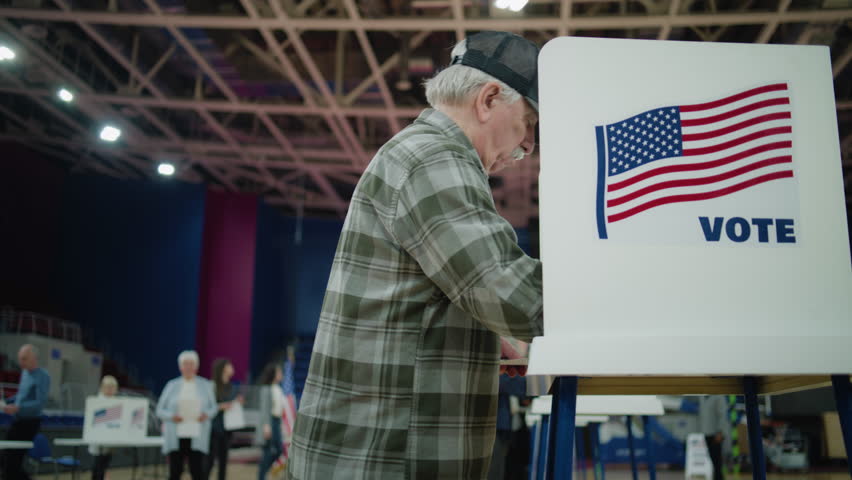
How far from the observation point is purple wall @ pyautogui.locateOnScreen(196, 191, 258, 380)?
15570 millimetres

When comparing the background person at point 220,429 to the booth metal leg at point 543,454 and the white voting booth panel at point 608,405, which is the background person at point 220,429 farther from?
the white voting booth panel at point 608,405

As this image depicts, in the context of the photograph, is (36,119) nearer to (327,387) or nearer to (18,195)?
(18,195)

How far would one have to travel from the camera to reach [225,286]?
15797 mm

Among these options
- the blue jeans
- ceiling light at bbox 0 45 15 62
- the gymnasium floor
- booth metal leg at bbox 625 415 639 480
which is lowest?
the gymnasium floor

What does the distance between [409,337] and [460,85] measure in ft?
1.46

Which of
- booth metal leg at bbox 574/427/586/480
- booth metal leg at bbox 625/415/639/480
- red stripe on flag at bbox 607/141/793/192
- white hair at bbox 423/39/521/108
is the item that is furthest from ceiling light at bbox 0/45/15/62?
red stripe on flag at bbox 607/141/793/192

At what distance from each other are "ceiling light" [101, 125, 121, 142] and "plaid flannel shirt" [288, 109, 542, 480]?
11672 millimetres

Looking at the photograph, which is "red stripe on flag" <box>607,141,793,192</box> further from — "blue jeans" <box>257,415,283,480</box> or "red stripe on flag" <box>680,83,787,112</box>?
"blue jeans" <box>257,415,283,480</box>

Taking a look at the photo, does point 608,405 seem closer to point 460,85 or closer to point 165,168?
point 460,85

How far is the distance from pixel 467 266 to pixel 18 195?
52.1ft

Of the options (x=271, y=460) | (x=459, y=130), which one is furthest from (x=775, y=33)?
(x=459, y=130)

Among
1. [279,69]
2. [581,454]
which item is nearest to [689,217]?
[581,454]

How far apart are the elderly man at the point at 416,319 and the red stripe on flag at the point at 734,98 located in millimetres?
287

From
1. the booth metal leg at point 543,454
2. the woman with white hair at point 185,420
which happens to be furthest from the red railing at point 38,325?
the booth metal leg at point 543,454
